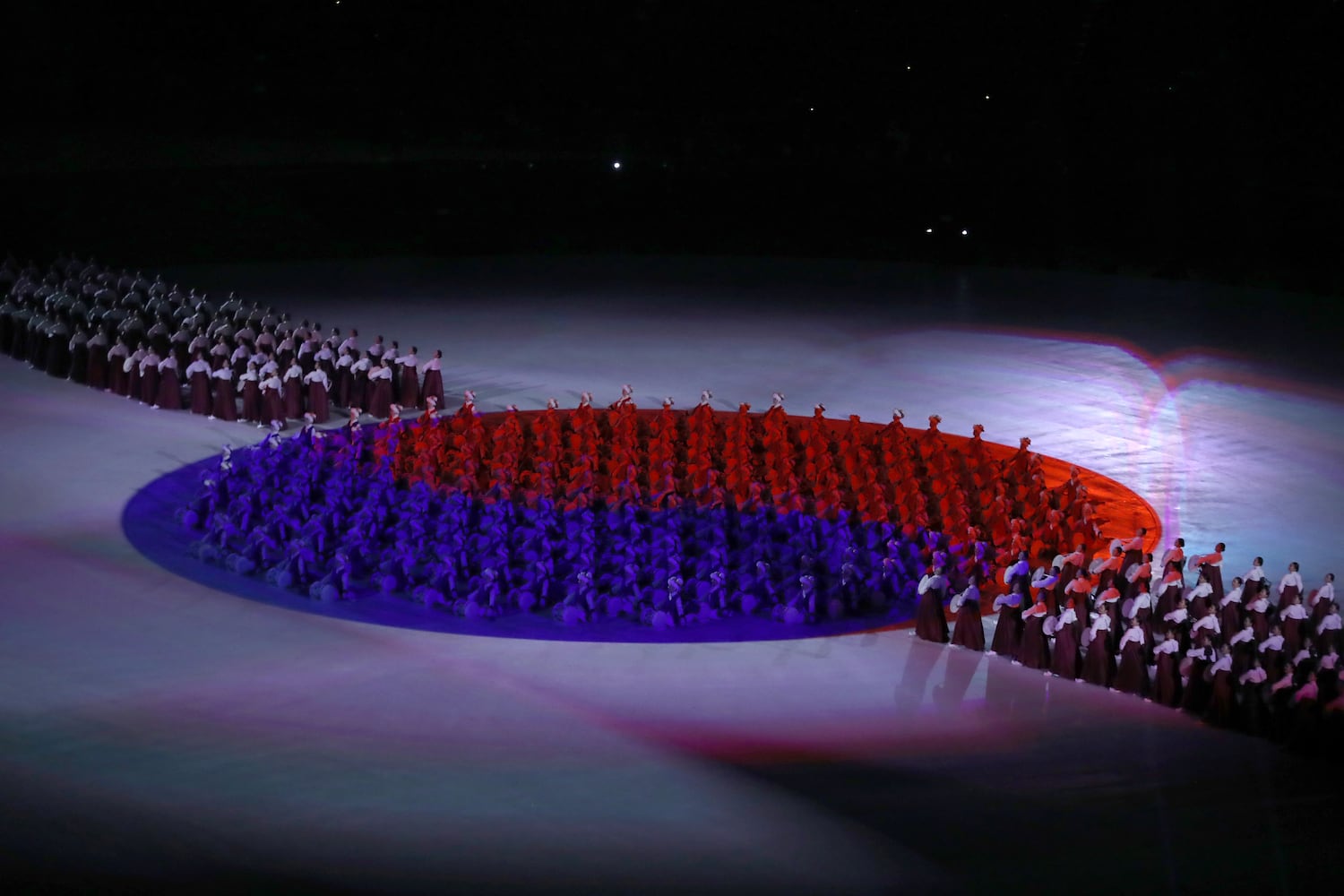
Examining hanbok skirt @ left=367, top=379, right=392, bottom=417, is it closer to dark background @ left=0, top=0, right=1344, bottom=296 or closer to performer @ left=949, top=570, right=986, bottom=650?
performer @ left=949, top=570, right=986, bottom=650

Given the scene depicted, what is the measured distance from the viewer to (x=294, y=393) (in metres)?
19.7

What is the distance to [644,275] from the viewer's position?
31.6m

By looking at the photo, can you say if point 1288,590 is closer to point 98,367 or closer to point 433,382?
point 433,382

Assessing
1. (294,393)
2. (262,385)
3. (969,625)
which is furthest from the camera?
(294,393)

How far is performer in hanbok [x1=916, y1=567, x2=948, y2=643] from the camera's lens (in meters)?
13.0

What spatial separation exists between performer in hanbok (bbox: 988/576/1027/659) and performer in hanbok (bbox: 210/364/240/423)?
10.8 metres

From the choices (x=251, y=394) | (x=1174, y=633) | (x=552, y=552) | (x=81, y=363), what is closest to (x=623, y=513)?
(x=552, y=552)

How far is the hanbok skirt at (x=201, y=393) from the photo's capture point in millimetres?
19938

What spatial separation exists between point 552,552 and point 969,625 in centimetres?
387

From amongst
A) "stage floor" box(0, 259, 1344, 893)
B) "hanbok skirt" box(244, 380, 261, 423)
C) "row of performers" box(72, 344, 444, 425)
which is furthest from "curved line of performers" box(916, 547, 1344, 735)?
"hanbok skirt" box(244, 380, 261, 423)

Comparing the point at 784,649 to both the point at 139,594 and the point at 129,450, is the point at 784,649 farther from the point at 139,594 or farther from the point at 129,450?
the point at 129,450

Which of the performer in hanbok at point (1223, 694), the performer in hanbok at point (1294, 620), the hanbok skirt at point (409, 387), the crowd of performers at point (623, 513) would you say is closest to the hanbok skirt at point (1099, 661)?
the performer in hanbok at point (1223, 694)

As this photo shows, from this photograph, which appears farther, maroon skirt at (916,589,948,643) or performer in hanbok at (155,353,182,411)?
performer in hanbok at (155,353,182,411)

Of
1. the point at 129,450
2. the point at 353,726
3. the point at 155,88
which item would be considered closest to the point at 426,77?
the point at 155,88
